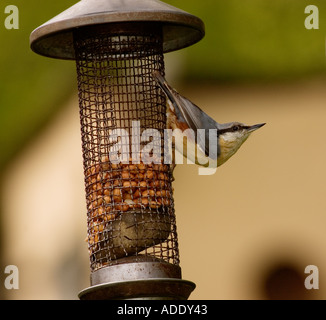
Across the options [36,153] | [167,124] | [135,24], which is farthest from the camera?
[36,153]

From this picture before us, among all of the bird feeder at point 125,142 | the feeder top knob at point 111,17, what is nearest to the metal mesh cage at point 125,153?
the bird feeder at point 125,142

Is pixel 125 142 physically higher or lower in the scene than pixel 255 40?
lower

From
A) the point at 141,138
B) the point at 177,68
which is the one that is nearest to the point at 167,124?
the point at 141,138

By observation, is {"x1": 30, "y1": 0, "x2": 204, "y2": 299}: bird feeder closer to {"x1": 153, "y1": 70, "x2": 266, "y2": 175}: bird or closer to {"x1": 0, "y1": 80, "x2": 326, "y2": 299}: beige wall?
{"x1": 153, "y1": 70, "x2": 266, "y2": 175}: bird

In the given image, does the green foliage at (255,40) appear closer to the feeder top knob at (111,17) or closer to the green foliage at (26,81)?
the green foliage at (26,81)

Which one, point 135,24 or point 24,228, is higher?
point 135,24

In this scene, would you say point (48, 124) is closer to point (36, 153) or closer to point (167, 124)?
point (36, 153)

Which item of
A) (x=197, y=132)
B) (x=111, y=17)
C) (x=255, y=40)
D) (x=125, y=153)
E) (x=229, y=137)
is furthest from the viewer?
(x=255, y=40)

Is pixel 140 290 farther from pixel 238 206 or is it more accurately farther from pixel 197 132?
pixel 238 206

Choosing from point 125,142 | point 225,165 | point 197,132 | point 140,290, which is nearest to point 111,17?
point 125,142
